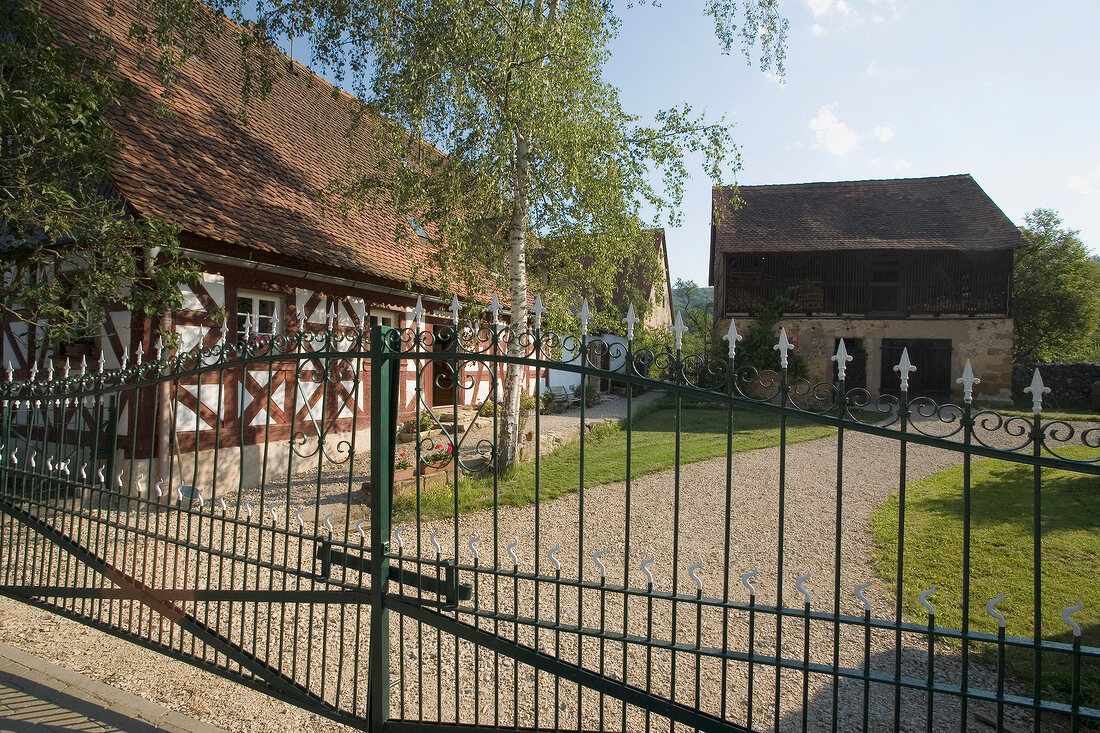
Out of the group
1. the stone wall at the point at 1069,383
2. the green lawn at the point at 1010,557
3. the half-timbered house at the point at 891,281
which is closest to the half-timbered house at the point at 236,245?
the green lawn at the point at 1010,557

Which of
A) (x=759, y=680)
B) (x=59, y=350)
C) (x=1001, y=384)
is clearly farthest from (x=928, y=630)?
(x=1001, y=384)

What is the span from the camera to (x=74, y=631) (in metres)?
4.02

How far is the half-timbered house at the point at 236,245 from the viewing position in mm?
7008

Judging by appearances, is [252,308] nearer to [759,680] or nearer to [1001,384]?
[759,680]

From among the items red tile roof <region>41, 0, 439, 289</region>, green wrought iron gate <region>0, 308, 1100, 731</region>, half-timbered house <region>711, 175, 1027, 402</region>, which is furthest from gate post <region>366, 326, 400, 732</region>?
half-timbered house <region>711, 175, 1027, 402</region>

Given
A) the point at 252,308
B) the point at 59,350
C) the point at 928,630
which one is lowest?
the point at 928,630

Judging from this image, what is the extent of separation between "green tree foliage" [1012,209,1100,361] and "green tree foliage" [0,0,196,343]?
2898 centimetres

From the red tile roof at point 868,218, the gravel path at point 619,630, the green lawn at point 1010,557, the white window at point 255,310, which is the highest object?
the red tile roof at point 868,218

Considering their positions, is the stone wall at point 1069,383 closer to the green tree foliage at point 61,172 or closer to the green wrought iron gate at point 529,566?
the green wrought iron gate at point 529,566

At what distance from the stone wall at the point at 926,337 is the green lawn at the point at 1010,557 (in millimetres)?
11791

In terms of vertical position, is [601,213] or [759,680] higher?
[601,213]

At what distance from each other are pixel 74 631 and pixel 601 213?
729 centimetres

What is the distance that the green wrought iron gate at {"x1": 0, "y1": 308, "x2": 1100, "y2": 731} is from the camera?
2123 millimetres

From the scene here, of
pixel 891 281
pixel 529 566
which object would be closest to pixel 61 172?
pixel 529 566
